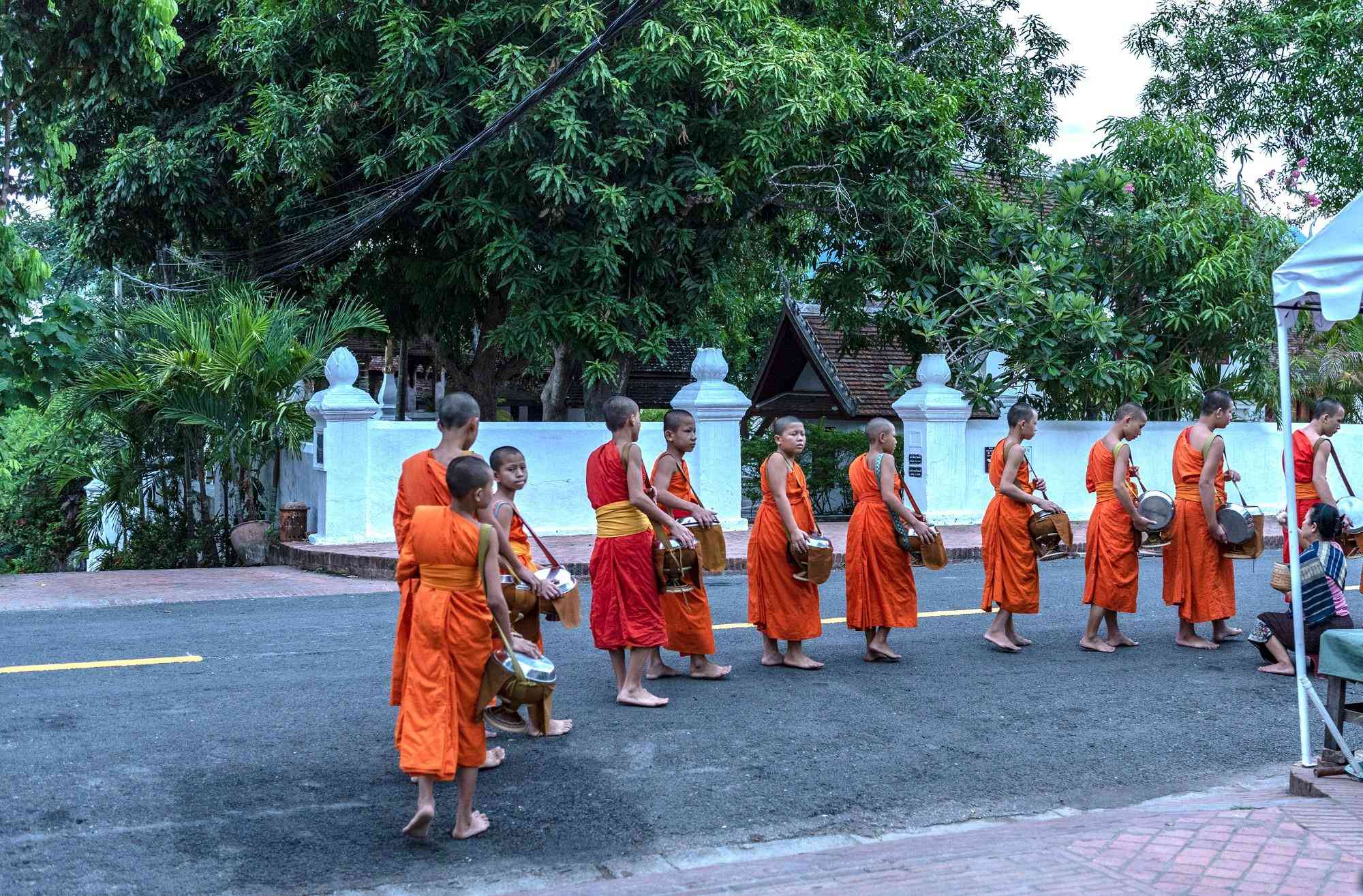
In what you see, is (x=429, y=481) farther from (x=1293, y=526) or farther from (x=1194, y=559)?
(x=1194, y=559)

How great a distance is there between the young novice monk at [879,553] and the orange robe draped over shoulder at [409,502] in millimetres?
3284

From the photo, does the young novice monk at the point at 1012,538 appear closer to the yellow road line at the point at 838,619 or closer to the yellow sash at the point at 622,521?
the yellow road line at the point at 838,619

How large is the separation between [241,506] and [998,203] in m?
10.0

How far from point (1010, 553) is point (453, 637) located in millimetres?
4803

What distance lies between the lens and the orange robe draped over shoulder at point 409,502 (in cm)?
539

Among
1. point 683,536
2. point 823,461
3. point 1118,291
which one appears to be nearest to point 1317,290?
point 683,536

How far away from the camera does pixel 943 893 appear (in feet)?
14.1

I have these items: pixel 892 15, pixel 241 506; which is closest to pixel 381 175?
pixel 241 506

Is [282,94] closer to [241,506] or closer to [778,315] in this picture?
[241,506]

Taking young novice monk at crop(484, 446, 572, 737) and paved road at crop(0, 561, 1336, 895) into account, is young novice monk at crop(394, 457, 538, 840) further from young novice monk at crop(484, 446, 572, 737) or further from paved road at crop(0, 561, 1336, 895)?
young novice monk at crop(484, 446, 572, 737)

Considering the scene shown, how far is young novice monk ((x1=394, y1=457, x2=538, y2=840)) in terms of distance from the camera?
4.82 metres

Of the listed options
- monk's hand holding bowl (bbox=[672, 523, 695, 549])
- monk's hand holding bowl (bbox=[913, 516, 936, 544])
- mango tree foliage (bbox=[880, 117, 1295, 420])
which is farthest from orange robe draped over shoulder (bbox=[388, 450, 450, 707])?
mango tree foliage (bbox=[880, 117, 1295, 420])

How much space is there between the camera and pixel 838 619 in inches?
393

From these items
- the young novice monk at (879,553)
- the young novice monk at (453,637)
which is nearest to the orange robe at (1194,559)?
the young novice monk at (879,553)
